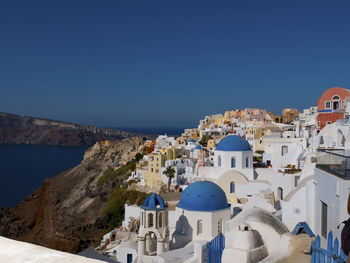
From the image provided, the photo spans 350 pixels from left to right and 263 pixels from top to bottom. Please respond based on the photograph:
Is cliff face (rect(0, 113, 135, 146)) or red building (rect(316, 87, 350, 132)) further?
cliff face (rect(0, 113, 135, 146))

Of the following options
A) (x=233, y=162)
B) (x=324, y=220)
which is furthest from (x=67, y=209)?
(x=324, y=220)

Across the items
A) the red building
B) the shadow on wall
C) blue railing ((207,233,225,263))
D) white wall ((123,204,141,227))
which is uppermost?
the red building

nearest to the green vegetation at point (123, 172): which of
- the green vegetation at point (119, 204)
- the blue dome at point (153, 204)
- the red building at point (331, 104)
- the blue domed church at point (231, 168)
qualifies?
the green vegetation at point (119, 204)

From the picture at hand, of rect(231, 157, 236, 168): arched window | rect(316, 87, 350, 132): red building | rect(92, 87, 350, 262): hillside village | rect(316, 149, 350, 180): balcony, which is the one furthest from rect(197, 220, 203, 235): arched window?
→ rect(316, 87, 350, 132): red building

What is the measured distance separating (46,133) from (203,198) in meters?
132

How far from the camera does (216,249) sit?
675cm

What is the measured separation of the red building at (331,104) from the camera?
16.2 metres

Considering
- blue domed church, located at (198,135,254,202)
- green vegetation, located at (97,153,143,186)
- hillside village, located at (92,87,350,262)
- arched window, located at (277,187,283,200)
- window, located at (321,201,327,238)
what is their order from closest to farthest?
window, located at (321,201,327,238), hillside village, located at (92,87,350,262), arched window, located at (277,187,283,200), blue domed church, located at (198,135,254,202), green vegetation, located at (97,153,143,186)

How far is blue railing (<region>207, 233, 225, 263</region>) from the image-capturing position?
21.8 feet

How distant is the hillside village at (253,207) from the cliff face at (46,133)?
111 metres

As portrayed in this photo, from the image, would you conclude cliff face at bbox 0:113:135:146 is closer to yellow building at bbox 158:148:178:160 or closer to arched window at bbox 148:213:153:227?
yellow building at bbox 158:148:178:160

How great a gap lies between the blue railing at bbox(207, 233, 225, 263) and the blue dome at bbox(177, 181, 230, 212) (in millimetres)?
3640

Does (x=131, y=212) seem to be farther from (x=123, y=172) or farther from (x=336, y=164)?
(x=123, y=172)

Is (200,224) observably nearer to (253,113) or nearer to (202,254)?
(202,254)
